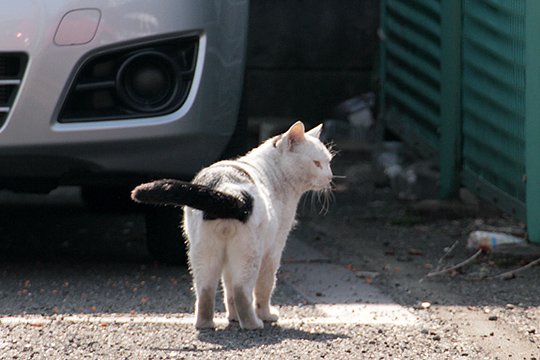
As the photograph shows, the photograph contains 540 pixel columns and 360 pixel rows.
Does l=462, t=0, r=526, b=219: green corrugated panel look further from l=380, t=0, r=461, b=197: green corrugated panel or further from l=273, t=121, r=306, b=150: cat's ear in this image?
l=273, t=121, r=306, b=150: cat's ear

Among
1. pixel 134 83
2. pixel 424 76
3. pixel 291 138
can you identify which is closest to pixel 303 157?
pixel 291 138

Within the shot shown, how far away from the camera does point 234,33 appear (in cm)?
546

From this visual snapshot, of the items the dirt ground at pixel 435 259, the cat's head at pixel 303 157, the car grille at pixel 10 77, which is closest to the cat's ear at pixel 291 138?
the cat's head at pixel 303 157

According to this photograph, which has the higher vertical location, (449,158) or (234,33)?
(234,33)

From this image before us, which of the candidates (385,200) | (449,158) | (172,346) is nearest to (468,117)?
(449,158)

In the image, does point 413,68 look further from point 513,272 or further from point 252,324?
point 252,324

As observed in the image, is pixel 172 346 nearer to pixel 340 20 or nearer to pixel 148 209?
pixel 148 209

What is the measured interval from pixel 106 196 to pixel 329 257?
65.1 inches

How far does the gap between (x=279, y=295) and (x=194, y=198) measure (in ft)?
4.06

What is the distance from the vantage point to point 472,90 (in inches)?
284

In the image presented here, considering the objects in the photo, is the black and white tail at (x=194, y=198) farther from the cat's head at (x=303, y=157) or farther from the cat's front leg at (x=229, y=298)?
the cat's head at (x=303, y=157)

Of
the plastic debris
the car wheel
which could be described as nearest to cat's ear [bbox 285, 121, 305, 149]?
the car wheel

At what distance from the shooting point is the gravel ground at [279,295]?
4.28 metres

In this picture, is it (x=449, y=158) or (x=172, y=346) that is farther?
(x=449, y=158)
